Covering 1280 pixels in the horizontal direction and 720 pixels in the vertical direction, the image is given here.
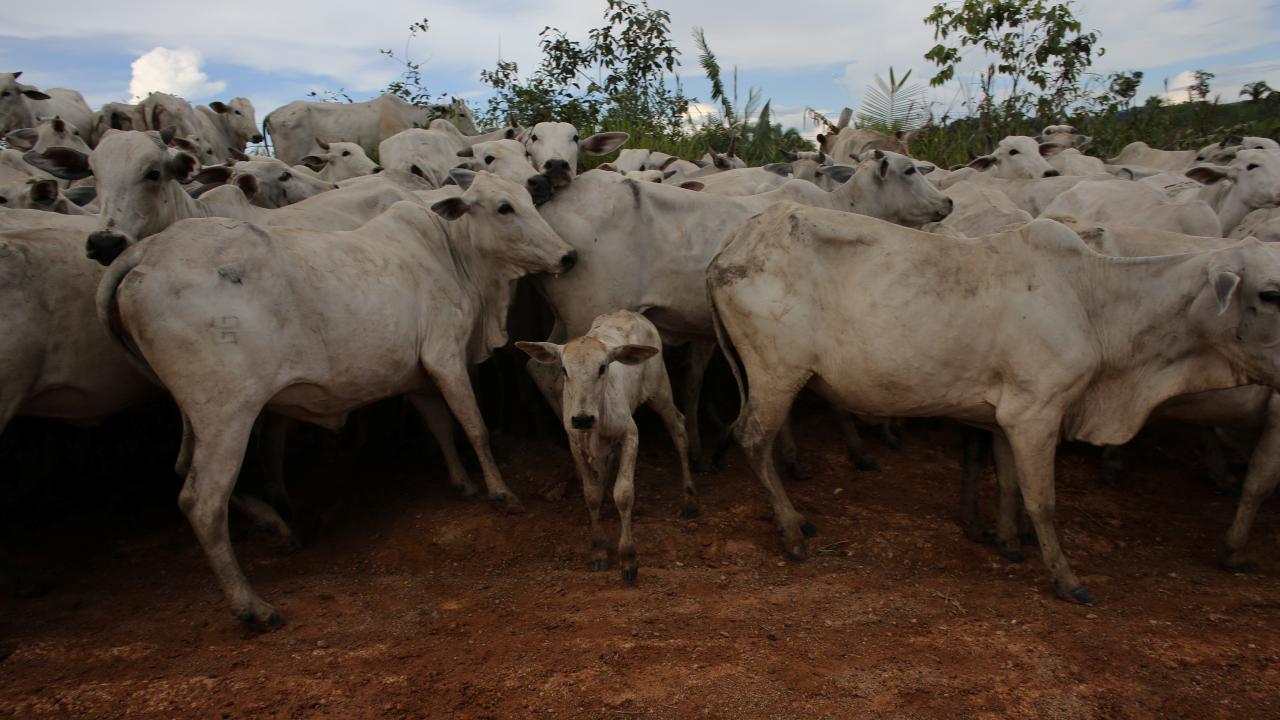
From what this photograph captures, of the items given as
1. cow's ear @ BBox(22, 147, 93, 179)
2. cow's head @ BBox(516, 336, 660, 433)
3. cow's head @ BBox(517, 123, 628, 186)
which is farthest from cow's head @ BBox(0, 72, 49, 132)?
cow's head @ BBox(516, 336, 660, 433)

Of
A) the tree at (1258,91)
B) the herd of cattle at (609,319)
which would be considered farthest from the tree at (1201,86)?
the herd of cattle at (609,319)

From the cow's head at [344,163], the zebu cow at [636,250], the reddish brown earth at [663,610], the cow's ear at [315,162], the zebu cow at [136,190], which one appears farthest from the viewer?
the cow's ear at [315,162]

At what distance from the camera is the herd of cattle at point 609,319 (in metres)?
5.05

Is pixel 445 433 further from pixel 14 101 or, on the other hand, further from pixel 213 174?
pixel 14 101

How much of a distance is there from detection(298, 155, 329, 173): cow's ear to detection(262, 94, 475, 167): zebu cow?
3.71 meters

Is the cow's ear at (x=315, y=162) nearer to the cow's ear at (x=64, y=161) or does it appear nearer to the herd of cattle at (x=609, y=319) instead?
the herd of cattle at (x=609, y=319)

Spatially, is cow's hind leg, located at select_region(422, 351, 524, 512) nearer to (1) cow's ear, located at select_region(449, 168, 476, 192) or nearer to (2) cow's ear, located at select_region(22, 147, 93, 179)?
(1) cow's ear, located at select_region(449, 168, 476, 192)

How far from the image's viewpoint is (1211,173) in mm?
9195

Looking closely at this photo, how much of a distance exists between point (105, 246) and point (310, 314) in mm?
1075

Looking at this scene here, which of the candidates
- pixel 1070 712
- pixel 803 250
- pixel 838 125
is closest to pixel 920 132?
pixel 838 125

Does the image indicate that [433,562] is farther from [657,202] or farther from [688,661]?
[657,202]

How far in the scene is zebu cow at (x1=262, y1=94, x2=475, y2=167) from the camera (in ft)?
53.1

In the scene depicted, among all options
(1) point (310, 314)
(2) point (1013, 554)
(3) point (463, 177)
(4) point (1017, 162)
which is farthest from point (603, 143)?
(2) point (1013, 554)

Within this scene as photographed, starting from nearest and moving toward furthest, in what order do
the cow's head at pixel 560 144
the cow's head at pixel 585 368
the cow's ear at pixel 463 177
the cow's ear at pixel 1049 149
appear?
the cow's head at pixel 585 368 < the cow's ear at pixel 463 177 < the cow's head at pixel 560 144 < the cow's ear at pixel 1049 149
